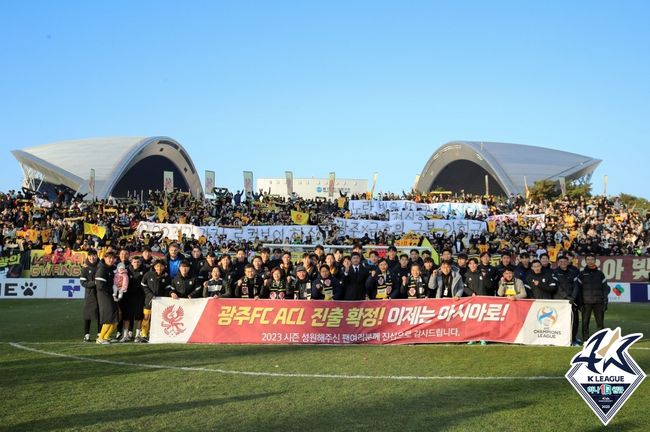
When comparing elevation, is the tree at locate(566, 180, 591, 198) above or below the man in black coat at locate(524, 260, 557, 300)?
above

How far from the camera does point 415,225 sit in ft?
116

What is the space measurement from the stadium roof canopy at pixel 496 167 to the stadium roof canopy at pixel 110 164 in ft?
93.6

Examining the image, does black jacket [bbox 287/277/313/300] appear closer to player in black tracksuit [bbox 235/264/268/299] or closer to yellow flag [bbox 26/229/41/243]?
player in black tracksuit [bbox 235/264/268/299]

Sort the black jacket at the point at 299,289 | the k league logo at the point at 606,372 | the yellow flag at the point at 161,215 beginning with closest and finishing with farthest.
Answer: the k league logo at the point at 606,372, the black jacket at the point at 299,289, the yellow flag at the point at 161,215

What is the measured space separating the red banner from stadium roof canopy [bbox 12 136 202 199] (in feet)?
177

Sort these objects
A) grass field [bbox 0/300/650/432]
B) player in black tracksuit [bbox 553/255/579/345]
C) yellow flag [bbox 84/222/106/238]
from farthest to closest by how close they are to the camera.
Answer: yellow flag [bbox 84/222/106/238], player in black tracksuit [bbox 553/255/579/345], grass field [bbox 0/300/650/432]

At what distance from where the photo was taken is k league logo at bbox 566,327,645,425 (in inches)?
227

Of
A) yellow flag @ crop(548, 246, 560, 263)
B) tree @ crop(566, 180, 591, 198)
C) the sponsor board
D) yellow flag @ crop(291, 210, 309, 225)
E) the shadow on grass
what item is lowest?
the shadow on grass

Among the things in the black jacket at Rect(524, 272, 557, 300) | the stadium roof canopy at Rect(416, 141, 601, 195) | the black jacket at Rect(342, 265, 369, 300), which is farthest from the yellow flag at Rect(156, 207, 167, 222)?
the stadium roof canopy at Rect(416, 141, 601, 195)

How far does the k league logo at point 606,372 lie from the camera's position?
5.76 m

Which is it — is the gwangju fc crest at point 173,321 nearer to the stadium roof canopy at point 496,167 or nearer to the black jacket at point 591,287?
the black jacket at point 591,287

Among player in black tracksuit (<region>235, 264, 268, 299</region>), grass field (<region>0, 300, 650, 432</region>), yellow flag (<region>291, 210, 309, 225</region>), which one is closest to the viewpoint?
grass field (<region>0, 300, 650, 432</region>)

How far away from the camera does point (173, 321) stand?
40.5 ft

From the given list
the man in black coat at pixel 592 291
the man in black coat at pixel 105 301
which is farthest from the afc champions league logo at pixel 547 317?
the man in black coat at pixel 105 301
